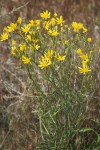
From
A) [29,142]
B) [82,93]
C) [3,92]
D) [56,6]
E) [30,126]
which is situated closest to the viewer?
[82,93]

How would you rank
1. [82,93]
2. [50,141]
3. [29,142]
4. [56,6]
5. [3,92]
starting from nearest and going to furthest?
[82,93] → [50,141] → [29,142] → [3,92] → [56,6]

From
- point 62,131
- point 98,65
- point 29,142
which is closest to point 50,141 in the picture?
point 62,131

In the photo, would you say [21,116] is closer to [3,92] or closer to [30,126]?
[30,126]

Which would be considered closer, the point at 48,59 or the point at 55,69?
the point at 48,59

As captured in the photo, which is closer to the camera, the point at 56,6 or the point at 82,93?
the point at 82,93

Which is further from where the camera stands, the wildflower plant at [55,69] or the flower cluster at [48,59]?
the wildflower plant at [55,69]

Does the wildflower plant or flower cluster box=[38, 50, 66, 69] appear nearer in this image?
flower cluster box=[38, 50, 66, 69]

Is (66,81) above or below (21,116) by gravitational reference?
above

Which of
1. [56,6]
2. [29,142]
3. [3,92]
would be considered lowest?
[29,142]
